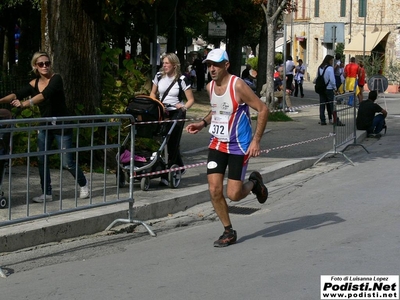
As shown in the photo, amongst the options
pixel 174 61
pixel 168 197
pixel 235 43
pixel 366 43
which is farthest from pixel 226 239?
pixel 366 43

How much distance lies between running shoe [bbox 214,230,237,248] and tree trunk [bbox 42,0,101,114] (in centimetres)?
492

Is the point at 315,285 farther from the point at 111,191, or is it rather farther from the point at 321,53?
the point at 321,53

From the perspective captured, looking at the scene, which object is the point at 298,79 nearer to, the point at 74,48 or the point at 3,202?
the point at 74,48

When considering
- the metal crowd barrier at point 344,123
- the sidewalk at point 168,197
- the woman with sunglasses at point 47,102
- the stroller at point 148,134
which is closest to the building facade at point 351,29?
the metal crowd barrier at point 344,123

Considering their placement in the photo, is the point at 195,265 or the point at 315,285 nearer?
the point at 315,285

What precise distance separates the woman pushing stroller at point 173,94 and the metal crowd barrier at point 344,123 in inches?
172

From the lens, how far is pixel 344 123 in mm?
17422

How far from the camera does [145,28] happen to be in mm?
23891

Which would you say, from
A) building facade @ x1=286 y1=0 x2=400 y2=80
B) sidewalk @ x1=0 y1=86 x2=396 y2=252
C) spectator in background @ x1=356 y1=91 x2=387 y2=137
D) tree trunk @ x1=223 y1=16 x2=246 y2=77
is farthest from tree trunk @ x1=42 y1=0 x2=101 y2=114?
building facade @ x1=286 y1=0 x2=400 y2=80

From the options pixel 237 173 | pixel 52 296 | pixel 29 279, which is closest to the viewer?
pixel 52 296

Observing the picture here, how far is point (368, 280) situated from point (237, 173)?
1.99m

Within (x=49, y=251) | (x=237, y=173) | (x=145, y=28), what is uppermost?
(x=145, y=28)

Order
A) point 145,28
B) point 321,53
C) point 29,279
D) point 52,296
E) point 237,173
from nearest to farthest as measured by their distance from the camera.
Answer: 1. point 52,296
2. point 29,279
3. point 237,173
4. point 145,28
5. point 321,53

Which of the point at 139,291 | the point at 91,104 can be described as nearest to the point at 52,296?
the point at 139,291
